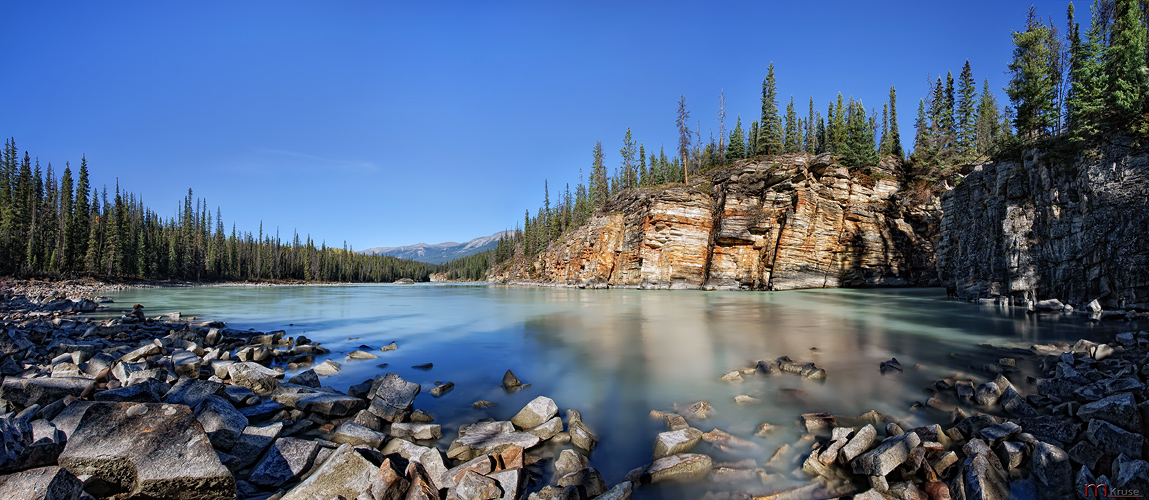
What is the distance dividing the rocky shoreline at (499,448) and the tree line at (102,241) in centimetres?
7238

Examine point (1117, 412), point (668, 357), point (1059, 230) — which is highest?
point (1059, 230)

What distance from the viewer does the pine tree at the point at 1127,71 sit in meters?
17.3

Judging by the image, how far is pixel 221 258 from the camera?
3622 inches

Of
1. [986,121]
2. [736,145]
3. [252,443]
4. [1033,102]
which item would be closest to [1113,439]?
[252,443]

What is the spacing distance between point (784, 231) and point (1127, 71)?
84.8ft

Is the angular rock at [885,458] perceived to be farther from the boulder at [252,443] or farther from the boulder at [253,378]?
the boulder at [253,378]

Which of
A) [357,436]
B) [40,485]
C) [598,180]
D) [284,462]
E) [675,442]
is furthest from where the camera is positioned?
[598,180]

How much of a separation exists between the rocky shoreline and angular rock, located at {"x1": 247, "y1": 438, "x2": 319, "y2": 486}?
13mm

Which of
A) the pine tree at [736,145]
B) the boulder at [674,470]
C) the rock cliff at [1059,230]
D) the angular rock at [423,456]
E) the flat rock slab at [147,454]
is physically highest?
the pine tree at [736,145]

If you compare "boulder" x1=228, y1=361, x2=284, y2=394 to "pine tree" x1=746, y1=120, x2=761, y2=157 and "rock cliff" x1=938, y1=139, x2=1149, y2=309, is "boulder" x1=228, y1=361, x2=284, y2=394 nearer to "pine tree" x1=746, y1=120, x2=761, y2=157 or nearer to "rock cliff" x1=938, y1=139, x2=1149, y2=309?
"rock cliff" x1=938, y1=139, x2=1149, y2=309

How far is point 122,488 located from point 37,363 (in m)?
8.00

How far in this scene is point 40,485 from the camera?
10.2 ft

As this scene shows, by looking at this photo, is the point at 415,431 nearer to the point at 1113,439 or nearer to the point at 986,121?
the point at 1113,439

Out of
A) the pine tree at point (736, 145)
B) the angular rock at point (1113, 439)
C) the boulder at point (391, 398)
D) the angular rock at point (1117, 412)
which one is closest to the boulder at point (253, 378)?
the boulder at point (391, 398)
